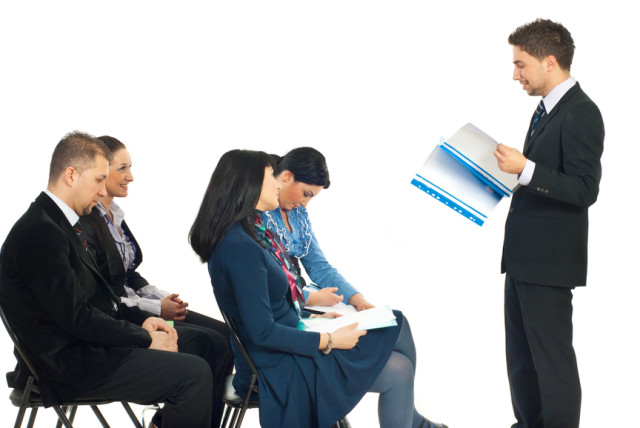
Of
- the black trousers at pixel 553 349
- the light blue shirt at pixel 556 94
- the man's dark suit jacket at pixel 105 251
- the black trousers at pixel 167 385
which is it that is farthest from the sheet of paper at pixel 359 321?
the light blue shirt at pixel 556 94

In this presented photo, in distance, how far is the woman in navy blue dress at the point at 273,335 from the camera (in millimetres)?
2186

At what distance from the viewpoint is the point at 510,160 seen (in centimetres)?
252

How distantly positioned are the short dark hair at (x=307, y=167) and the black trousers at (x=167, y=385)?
96 cm

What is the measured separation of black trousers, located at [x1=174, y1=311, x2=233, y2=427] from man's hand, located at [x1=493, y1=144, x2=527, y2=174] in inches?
51.3

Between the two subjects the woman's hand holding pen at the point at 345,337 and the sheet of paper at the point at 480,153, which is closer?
the woman's hand holding pen at the point at 345,337

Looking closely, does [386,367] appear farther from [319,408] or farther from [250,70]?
[250,70]

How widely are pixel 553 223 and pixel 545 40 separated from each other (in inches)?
27.5

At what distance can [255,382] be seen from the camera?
2291 millimetres

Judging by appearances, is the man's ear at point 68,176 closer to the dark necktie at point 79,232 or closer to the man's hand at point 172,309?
the dark necktie at point 79,232

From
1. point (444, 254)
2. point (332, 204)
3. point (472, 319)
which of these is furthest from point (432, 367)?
point (332, 204)

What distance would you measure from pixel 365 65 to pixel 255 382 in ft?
9.57

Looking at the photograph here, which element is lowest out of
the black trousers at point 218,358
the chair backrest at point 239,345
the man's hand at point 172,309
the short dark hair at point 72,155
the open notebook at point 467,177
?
the black trousers at point 218,358

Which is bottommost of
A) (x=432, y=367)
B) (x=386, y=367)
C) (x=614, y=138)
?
(x=432, y=367)

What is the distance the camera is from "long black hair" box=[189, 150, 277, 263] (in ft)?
7.52
